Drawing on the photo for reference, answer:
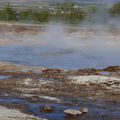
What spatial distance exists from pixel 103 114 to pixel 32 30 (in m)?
23.8

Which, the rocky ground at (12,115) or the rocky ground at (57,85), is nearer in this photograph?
the rocky ground at (12,115)

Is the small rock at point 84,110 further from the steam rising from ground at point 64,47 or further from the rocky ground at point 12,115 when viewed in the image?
the steam rising from ground at point 64,47

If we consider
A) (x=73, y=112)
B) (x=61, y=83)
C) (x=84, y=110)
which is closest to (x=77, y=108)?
(x=84, y=110)

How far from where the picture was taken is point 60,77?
1752cm

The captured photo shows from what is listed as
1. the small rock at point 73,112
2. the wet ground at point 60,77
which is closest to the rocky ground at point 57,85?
the wet ground at point 60,77

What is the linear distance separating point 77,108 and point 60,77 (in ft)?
15.3

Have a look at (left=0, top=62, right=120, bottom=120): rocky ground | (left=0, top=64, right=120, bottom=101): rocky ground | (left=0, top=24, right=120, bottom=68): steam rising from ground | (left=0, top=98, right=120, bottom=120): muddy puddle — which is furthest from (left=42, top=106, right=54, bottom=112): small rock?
(left=0, top=24, right=120, bottom=68): steam rising from ground

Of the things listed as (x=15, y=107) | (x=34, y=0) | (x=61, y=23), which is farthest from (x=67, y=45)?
(x=34, y=0)

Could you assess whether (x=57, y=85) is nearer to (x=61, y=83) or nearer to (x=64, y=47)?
(x=61, y=83)

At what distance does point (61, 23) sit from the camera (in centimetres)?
4197

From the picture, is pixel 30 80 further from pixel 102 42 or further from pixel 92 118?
pixel 102 42

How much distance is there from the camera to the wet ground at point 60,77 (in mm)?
13219

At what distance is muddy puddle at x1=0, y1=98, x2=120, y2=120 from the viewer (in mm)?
12098

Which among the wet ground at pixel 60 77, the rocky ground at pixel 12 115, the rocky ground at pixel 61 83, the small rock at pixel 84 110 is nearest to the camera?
the rocky ground at pixel 12 115
